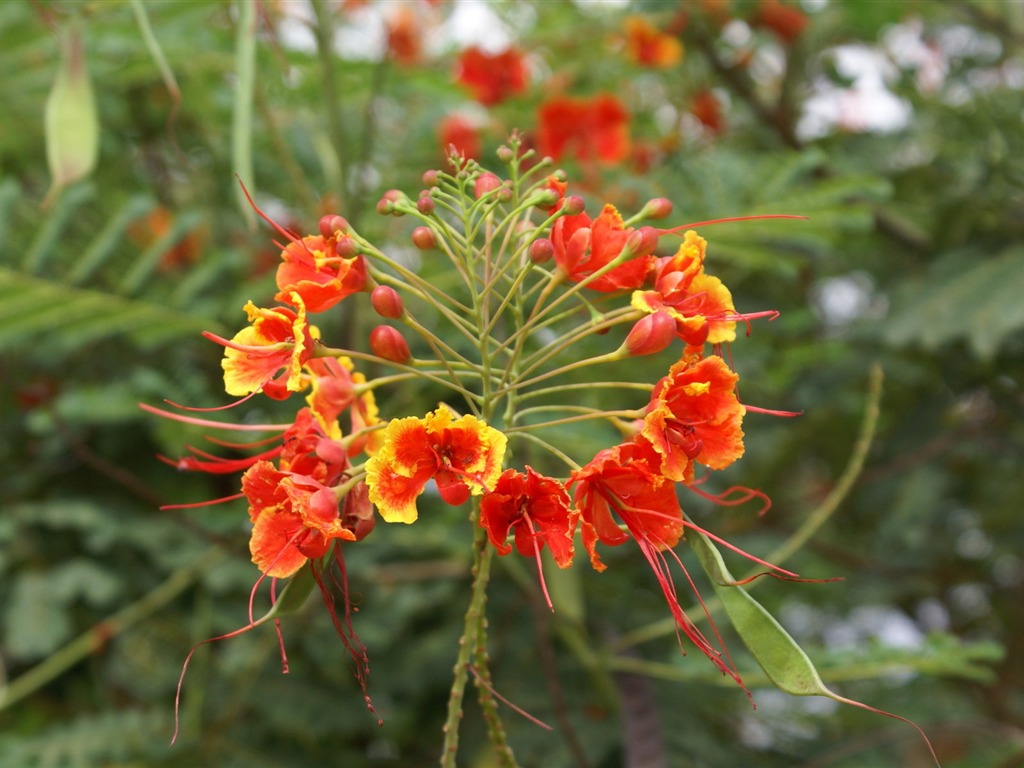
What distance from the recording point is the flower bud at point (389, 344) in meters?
0.94

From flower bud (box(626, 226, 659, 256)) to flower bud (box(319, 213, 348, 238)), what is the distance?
264 mm

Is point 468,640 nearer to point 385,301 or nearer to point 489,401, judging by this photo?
point 489,401

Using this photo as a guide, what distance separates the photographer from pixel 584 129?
236cm

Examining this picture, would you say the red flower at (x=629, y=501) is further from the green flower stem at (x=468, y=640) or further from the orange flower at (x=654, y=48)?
the orange flower at (x=654, y=48)

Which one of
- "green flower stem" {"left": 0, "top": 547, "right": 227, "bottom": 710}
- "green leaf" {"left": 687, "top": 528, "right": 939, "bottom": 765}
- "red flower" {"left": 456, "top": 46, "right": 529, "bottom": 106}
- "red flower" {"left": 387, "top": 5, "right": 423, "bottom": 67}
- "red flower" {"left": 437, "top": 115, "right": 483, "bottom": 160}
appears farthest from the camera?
"red flower" {"left": 387, "top": 5, "right": 423, "bottom": 67}

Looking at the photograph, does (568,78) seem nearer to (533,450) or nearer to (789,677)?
(533,450)

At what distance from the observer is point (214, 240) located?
2516mm

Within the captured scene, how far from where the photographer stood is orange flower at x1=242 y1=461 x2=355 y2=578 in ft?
2.82

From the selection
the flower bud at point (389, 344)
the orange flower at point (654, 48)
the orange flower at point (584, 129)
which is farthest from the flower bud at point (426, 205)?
the orange flower at point (654, 48)

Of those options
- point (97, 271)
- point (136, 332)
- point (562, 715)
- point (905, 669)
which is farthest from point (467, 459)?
point (97, 271)

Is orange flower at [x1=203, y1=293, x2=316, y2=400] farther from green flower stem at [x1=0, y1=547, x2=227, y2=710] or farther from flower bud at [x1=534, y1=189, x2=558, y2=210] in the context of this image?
green flower stem at [x1=0, y1=547, x2=227, y2=710]

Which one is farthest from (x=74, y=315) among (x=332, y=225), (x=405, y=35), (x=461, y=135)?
(x=405, y=35)

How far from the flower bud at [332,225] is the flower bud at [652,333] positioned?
0.29 meters

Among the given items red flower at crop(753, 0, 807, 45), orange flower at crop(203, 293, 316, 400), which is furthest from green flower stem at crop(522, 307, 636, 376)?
red flower at crop(753, 0, 807, 45)
